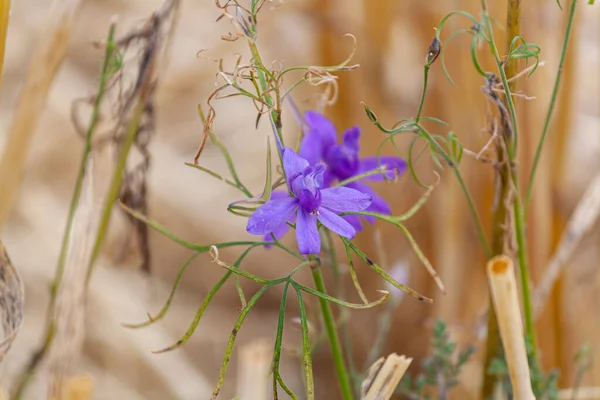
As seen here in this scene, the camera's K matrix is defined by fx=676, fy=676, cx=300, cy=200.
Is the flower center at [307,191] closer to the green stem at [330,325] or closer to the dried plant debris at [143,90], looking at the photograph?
the green stem at [330,325]

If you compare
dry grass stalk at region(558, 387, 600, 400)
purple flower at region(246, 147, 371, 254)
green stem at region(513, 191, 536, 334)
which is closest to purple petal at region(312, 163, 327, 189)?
purple flower at region(246, 147, 371, 254)

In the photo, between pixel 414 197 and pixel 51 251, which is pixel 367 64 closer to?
pixel 414 197

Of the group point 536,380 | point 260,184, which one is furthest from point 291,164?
point 260,184

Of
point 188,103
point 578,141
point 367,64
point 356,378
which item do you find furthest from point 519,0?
point 188,103

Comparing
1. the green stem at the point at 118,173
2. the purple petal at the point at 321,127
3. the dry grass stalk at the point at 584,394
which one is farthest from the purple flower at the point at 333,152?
the dry grass stalk at the point at 584,394

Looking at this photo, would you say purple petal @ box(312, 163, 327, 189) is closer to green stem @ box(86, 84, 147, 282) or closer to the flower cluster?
the flower cluster

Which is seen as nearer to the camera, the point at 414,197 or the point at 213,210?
the point at 414,197
